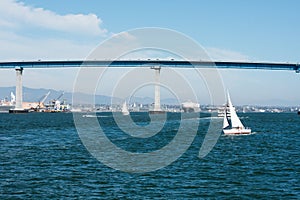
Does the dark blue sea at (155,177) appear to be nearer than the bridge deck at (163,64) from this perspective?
Yes

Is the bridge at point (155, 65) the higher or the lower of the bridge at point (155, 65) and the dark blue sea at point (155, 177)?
the higher

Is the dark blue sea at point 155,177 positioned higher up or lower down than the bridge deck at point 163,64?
lower down

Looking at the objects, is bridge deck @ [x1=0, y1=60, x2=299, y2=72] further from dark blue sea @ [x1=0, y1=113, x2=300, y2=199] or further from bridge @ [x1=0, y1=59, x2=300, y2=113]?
dark blue sea @ [x1=0, y1=113, x2=300, y2=199]

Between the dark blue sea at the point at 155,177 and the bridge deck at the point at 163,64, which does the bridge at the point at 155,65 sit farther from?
the dark blue sea at the point at 155,177

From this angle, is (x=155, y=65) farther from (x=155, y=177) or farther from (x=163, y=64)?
(x=155, y=177)

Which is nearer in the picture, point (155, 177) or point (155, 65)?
point (155, 177)

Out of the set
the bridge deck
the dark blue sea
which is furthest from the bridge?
the dark blue sea

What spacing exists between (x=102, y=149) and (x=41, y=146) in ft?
25.0

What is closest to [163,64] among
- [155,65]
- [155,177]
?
[155,65]

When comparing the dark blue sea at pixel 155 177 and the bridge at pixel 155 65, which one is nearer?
the dark blue sea at pixel 155 177

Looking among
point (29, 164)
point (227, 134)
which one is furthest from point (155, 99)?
point (29, 164)

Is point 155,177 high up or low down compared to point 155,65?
down

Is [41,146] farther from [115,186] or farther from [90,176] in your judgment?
[115,186]

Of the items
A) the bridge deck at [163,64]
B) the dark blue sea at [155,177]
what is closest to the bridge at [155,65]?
the bridge deck at [163,64]
